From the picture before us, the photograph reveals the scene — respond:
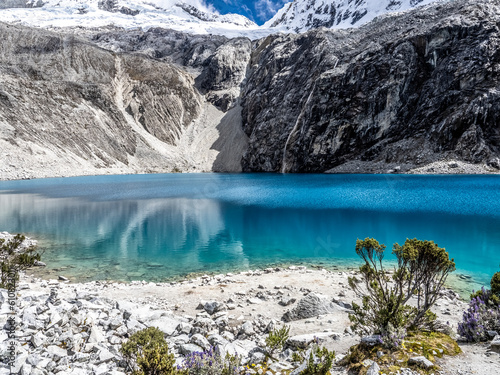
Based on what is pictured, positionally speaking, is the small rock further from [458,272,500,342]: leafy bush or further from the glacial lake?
the glacial lake

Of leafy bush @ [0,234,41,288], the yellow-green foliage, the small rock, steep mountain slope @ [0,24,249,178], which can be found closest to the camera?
the small rock

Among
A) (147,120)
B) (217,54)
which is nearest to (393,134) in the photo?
(147,120)

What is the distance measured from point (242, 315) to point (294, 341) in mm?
2595

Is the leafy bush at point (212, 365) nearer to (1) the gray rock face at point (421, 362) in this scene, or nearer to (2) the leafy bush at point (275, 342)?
(2) the leafy bush at point (275, 342)

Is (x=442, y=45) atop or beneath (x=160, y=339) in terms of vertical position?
atop

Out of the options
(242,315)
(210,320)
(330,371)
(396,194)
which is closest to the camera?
(330,371)

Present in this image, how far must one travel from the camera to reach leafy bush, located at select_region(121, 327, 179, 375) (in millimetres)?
4344

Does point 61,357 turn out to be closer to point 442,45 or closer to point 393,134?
point 393,134

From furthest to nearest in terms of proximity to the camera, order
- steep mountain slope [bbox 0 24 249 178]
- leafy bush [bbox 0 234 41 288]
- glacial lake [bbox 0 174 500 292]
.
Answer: steep mountain slope [bbox 0 24 249 178] → glacial lake [bbox 0 174 500 292] → leafy bush [bbox 0 234 41 288]

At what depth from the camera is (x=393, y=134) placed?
7500 cm

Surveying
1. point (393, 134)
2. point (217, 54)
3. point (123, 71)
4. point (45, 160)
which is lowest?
point (45, 160)

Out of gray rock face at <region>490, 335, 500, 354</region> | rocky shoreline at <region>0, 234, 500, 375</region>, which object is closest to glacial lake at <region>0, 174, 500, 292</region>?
rocky shoreline at <region>0, 234, 500, 375</region>

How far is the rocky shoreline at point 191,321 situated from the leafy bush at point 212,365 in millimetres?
454

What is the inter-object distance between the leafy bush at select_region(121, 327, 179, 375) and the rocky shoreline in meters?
0.28
